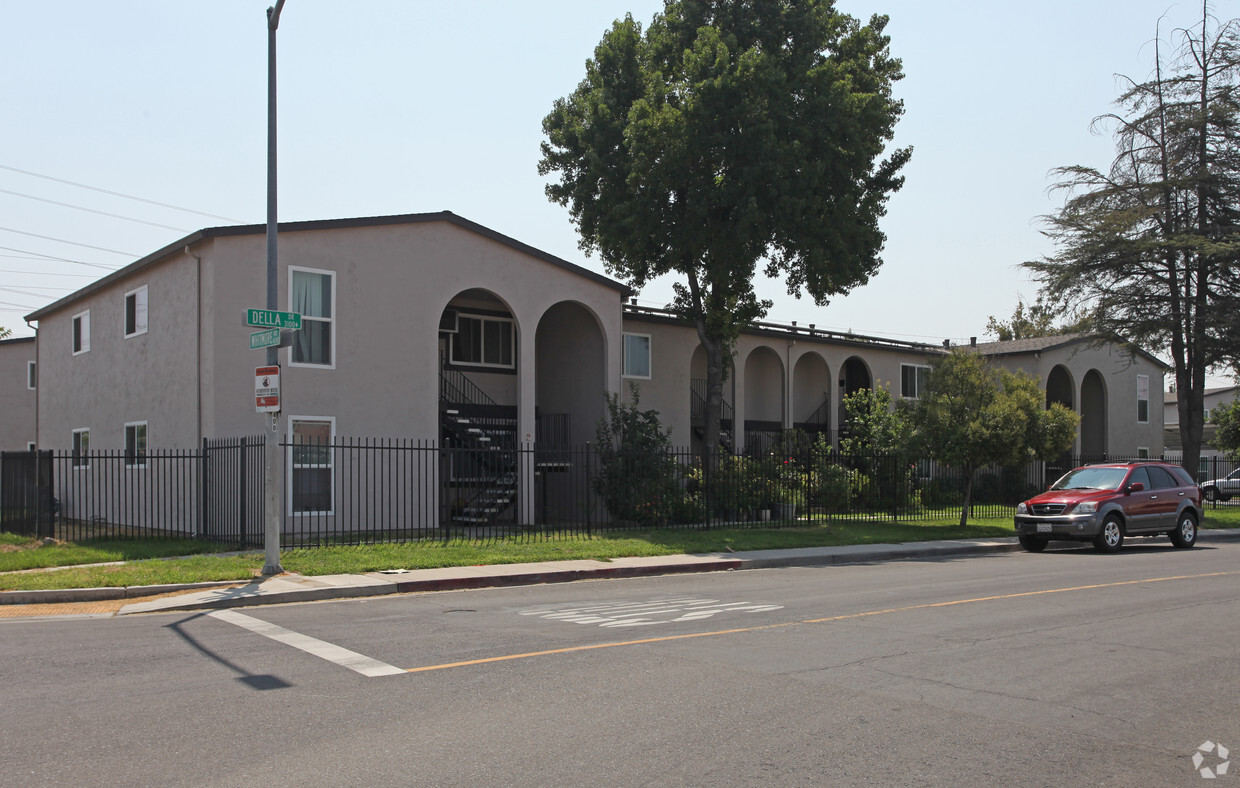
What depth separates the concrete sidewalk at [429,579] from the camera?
1248cm

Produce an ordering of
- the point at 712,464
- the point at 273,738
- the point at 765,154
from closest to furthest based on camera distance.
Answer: the point at 273,738 → the point at 765,154 → the point at 712,464

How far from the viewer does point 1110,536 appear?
2041 cm

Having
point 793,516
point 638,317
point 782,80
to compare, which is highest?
point 782,80

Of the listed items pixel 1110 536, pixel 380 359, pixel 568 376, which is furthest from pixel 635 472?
pixel 1110 536

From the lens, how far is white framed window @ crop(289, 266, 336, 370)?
2041cm

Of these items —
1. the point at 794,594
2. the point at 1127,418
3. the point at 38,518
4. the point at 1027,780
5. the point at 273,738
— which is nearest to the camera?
the point at 1027,780

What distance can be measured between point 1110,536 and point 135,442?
21423mm

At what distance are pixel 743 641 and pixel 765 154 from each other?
17.0 meters

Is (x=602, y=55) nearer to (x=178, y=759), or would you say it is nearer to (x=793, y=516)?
(x=793, y=516)

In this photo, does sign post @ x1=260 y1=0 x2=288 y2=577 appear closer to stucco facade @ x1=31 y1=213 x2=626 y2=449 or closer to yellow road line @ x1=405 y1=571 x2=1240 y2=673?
stucco facade @ x1=31 y1=213 x2=626 y2=449

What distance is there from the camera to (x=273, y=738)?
603 centimetres

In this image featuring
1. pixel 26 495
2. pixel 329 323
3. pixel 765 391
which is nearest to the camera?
pixel 329 323

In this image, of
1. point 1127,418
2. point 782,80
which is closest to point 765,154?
point 782,80

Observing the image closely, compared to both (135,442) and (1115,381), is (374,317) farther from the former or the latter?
(1115,381)
